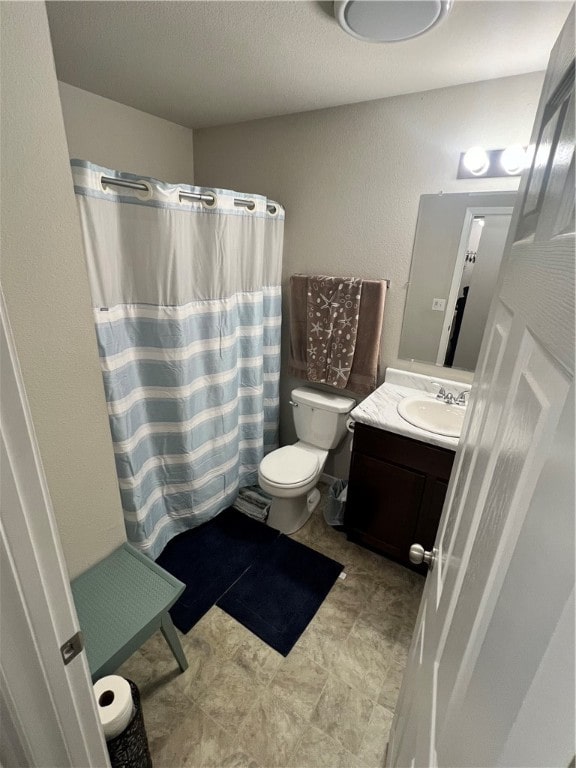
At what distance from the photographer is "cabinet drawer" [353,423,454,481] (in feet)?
5.25

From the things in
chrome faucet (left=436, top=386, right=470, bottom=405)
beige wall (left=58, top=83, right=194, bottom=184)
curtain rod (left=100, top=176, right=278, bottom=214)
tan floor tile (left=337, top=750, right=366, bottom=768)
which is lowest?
tan floor tile (left=337, top=750, right=366, bottom=768)

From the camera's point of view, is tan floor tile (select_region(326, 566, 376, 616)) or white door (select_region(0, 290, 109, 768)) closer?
white door (select_region(0, 290, 109, 768))

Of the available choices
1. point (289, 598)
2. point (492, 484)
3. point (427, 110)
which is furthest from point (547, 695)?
point (427, 110)

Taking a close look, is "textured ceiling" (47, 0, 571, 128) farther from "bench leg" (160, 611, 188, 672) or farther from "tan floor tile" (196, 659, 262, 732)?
"tan floor tile" (196, 659, 262, 732)

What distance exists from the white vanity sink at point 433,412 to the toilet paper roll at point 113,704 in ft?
4.72

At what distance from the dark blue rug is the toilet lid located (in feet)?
1.31

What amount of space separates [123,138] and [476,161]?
184 cm

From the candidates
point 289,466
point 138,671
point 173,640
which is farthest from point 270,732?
point 289,466

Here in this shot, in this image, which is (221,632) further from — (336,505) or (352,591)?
(336,505)

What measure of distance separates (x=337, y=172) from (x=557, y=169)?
1.78 m

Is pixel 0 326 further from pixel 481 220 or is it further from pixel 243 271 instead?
pixel 481 220

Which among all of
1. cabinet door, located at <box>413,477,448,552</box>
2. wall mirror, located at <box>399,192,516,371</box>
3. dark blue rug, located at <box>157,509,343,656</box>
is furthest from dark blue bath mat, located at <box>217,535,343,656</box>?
wall mirror, located at <box>399,192,516,371</box>

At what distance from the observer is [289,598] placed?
69.6 inches

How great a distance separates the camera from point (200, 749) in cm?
124
